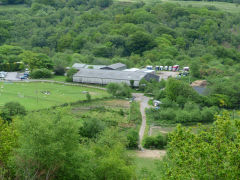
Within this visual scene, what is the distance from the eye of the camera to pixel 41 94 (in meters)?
34.3

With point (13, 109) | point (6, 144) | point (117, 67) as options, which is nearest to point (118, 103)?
point (13, 109)

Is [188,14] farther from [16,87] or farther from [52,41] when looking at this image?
[16,87]

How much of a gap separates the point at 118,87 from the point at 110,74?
530cm

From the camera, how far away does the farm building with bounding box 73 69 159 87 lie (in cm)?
3847

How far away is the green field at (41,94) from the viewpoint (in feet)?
104

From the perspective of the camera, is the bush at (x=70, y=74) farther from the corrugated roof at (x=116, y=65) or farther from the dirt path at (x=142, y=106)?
the dirt path at (x=142, y=106)

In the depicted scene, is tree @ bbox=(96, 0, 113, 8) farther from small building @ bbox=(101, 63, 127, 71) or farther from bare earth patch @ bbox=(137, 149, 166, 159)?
bare earth patch @ bbox=(137, 149, 166, 159)

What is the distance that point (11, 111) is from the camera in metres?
26.7

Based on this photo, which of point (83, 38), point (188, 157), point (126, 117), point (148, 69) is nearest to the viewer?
point (188, 157)

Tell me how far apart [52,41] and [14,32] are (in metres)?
7.32

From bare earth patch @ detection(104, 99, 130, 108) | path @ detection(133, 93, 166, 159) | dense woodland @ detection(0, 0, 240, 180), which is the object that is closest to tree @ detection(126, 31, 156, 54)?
dense woodland @ detection(0, 0, 240, 180)

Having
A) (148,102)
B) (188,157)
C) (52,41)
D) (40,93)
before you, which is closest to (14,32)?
(52,41)

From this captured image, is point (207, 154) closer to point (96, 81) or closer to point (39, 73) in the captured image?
point (96, 81)

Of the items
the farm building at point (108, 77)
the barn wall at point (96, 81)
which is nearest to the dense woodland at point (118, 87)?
the barn wall at point (96, 81)
